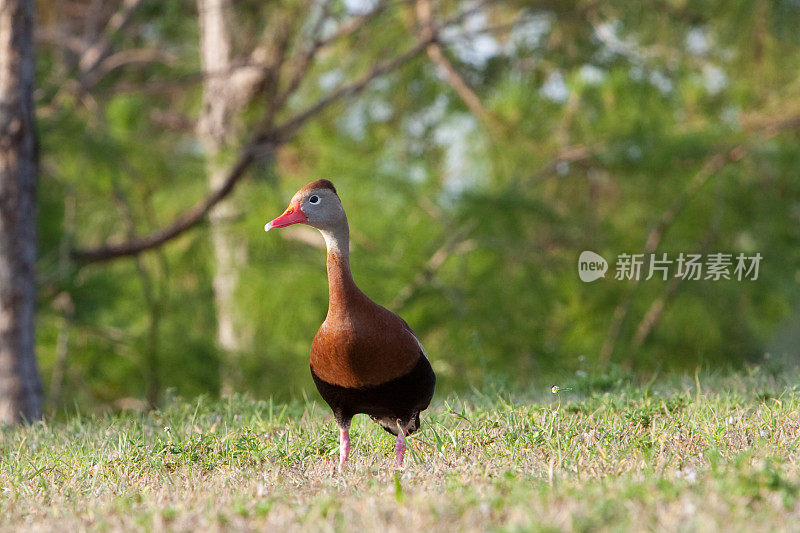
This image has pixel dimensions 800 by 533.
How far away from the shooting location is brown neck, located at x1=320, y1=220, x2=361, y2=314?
11.9 ft

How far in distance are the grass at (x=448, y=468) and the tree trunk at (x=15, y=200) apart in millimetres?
1986

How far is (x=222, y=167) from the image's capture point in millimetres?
9945

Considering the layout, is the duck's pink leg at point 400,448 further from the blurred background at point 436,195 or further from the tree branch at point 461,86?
the tree branch at point 461,86

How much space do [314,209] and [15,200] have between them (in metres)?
4.21

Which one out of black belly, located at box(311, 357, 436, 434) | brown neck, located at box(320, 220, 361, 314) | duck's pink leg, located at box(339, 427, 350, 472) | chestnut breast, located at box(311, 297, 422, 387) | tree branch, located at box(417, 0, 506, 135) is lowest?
duck's pink leg, located at box(339, 427, 350, 472)

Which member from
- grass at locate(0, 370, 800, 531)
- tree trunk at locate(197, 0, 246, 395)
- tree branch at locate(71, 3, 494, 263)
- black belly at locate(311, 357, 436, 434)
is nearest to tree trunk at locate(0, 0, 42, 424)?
tree branch at locate(71, 3, 494, 263)

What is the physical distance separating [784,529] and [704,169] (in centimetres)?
812

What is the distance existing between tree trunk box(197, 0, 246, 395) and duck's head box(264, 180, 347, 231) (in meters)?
6.49

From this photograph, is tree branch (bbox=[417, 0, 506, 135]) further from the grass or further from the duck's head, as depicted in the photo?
the duck's head

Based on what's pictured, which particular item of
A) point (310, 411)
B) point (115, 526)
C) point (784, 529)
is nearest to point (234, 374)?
point (310, 411)

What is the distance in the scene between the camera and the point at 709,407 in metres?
4.16

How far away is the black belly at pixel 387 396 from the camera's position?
3.66 meters

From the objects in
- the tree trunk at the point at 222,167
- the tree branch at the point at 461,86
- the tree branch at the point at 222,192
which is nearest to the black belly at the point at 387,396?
the tree branch at the point at 222,192

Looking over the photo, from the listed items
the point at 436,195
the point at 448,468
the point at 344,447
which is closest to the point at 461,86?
the point at 436,195
